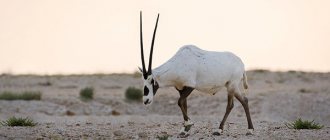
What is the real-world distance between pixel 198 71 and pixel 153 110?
20165 mm

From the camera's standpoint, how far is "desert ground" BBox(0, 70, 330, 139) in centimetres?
1897

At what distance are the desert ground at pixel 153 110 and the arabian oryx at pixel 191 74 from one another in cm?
94

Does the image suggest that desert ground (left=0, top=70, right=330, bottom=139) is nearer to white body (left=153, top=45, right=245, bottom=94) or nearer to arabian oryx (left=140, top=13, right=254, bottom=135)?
arabian oryx (left=140, top=13, right=254, bottom=135)

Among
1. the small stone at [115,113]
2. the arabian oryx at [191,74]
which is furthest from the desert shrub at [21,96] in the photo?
the arabian oryx at [191,74]

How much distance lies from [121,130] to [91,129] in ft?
2.22

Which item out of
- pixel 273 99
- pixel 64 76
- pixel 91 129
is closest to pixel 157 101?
pixel 273 99

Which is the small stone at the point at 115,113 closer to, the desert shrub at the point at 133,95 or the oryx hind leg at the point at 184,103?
the desert shrub at the point at 133,95

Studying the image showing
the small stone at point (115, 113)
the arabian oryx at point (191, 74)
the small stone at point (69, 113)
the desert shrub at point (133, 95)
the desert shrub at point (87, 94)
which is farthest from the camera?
the desert shrub at point (133, 95)

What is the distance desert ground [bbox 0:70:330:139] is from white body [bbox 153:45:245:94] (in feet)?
3.51

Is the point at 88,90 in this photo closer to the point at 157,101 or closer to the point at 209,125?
the point at 157,101

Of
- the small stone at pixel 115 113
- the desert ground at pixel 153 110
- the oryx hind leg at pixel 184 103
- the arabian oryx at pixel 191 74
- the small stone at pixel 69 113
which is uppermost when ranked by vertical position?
the arabian oryx at pixel 191 74

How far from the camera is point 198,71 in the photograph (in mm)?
18156

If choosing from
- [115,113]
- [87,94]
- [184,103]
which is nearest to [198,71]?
[184,103]

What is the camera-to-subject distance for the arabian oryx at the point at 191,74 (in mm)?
17875
